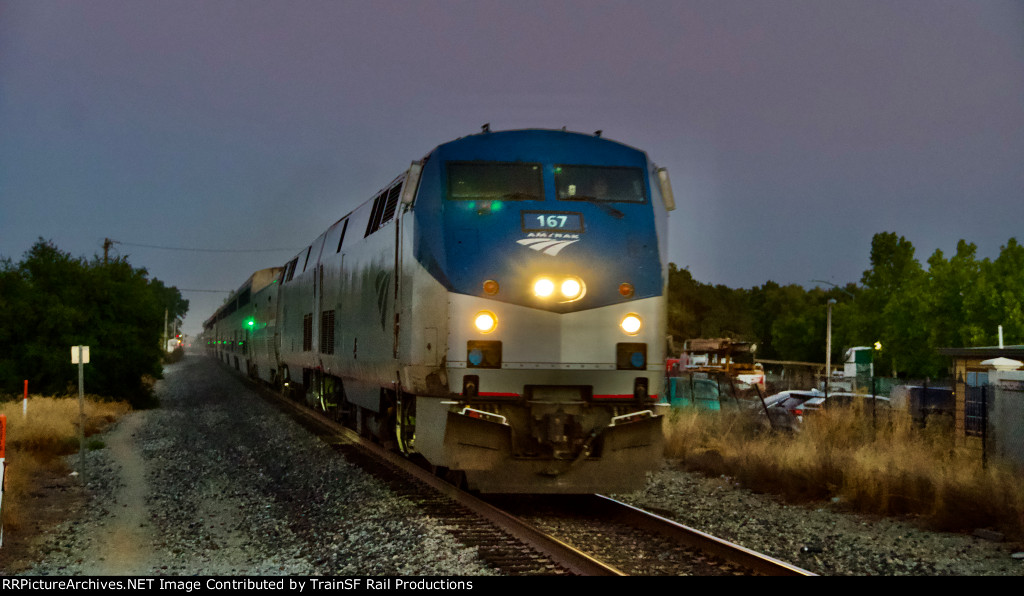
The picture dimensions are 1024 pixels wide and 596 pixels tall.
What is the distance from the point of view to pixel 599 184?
9.38 meters

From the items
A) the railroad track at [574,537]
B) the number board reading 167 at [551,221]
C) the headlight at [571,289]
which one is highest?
the number board reading 167 at [551,221]

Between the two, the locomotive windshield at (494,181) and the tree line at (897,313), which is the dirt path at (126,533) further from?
the tree line at (897,313)

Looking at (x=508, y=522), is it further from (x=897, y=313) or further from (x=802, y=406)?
(x=897, y=313)

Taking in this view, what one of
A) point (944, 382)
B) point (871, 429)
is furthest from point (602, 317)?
point (944, 382)

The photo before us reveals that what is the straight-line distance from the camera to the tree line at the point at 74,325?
76.0 feet

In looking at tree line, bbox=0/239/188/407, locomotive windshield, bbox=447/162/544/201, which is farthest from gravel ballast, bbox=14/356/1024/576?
tree line, bbox=0/239/188/407

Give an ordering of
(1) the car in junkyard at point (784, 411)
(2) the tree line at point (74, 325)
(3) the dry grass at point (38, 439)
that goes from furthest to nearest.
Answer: (2) the tree line at point (74, 325)
(1) the car in junkyard at point (784, 411)
(3) the dry grass at point (38, 439)

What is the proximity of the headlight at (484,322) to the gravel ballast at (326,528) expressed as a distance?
1982 millimetres

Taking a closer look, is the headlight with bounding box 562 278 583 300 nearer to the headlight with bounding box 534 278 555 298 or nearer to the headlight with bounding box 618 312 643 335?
the headlight with bounding box 534 278 555 298

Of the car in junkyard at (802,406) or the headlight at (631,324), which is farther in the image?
the car in junkyard at (802,406)

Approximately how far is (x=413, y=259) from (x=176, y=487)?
5513mm

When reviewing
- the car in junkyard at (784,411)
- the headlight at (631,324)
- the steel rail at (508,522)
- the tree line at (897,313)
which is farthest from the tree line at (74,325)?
the tree line at (897,313)

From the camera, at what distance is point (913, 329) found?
44.2 m

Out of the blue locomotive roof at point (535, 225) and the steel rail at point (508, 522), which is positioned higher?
the blue locomotive roof at point (535, 225)
